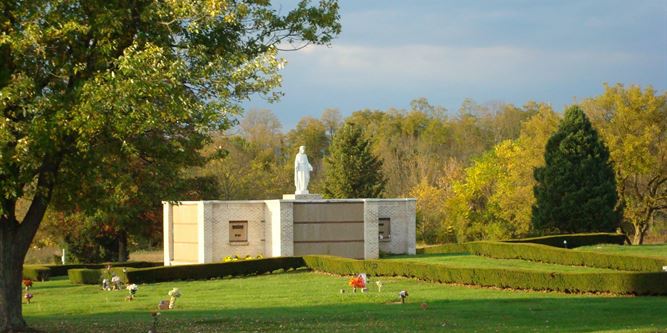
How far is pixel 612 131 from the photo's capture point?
183 feet

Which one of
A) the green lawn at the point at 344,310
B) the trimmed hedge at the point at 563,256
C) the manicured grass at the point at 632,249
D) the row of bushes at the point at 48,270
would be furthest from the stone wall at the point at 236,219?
the manicured grass at the point at 632,249

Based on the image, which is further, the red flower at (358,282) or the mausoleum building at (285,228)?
the mausoleum building at (285,228)

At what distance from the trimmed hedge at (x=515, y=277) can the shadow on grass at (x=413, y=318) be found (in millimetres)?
604

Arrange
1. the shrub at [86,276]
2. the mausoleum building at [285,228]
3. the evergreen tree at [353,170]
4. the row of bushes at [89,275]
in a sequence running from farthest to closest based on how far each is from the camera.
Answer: the evergreen tree at [353,170] → the mausoleum building at [285,228] → the shrub at [86,276] → the row of bushes at [89,275]

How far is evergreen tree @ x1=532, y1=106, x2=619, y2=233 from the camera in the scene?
5006 centimetres

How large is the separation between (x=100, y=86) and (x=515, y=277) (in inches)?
566

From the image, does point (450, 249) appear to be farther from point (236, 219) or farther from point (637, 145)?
point (637, 145)

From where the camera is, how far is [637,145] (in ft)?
175

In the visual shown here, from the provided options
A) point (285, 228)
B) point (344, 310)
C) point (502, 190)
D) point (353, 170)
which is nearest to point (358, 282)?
point (344, 310)

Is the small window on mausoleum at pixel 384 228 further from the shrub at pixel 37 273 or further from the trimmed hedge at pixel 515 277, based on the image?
the shrub at pixel 37 273

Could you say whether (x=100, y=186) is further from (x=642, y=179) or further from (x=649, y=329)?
(x=642, y=179)

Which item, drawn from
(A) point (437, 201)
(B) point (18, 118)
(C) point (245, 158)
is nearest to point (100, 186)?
(B) point (18, 118)

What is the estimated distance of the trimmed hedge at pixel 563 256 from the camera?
29.6 meters

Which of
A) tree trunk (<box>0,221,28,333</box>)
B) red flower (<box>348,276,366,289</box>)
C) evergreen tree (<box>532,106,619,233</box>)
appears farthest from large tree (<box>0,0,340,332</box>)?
evergreen tree (<box>532,106,619,233</box>)
